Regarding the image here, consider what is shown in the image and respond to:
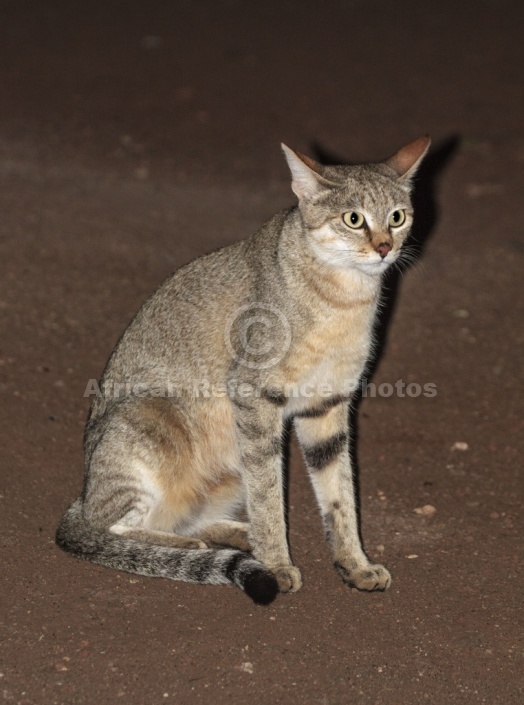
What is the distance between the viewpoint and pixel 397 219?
5.11 metres

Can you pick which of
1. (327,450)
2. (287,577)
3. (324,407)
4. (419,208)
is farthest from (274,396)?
(419,208)

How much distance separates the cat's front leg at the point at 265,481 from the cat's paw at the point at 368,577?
28 centimetres

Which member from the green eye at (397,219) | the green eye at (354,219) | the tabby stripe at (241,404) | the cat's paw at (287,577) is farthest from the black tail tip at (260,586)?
the green eye at (397,219)

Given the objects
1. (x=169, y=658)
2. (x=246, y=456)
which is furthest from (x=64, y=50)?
(x=169, y=658)

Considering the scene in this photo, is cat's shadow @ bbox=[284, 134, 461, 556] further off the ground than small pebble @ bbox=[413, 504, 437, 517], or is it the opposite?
cat's shadow @ bbox=[284, 134, 461, 556]

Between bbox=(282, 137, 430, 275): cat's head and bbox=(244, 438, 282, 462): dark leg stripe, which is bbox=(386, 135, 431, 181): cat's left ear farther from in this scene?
bbox=(244, 438, 282, 462): dark leg stripe

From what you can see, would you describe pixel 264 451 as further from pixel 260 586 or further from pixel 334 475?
pixel 260 586

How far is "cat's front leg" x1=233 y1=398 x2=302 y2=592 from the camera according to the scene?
198 inches

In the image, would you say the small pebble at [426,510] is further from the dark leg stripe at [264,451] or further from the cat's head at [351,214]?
the cat's head at [351,214]

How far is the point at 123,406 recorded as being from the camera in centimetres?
525

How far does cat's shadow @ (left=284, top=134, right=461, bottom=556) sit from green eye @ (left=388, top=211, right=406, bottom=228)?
2.12 metres

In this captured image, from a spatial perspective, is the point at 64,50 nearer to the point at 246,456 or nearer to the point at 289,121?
the point at 289,121

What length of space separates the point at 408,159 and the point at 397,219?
444 mm

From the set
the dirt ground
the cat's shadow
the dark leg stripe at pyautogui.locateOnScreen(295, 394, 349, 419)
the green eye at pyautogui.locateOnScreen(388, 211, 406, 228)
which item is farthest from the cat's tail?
the cat's shadow
